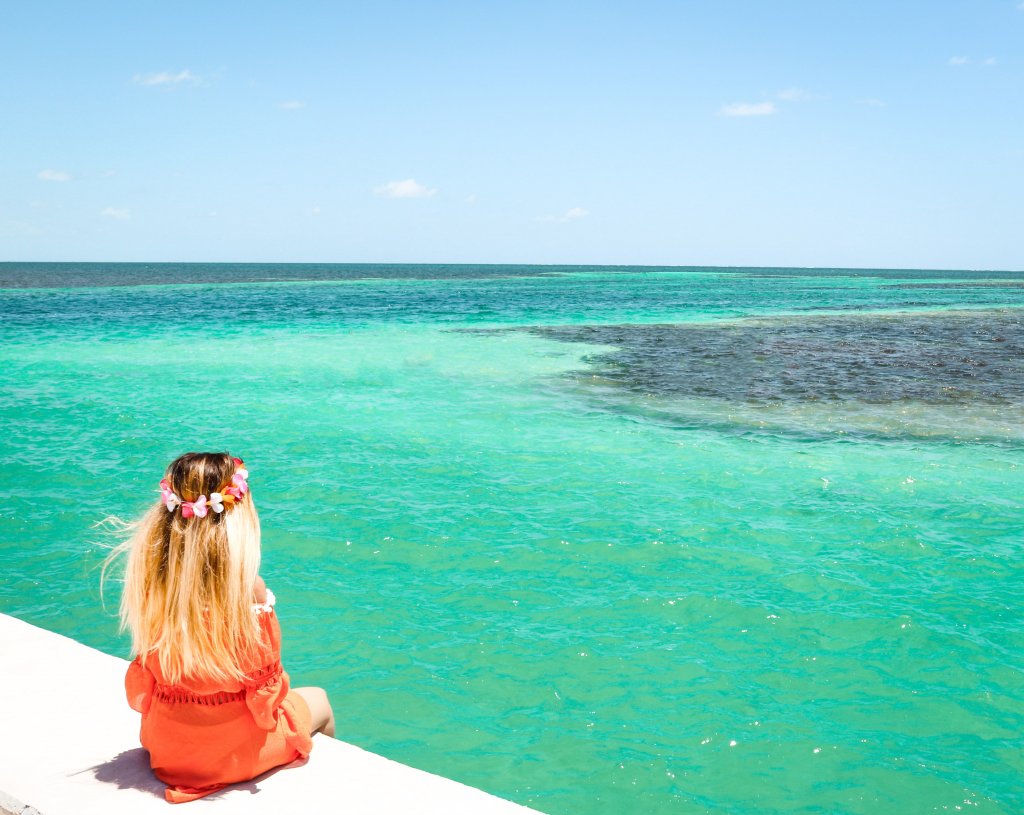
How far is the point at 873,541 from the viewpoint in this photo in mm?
8234

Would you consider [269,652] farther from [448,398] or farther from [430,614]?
[448,398]

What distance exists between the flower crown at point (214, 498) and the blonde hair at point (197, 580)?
0.08ft

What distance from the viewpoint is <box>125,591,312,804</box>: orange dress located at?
3.40 meters

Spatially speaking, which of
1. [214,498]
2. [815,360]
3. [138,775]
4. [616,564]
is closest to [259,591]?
[214,498]

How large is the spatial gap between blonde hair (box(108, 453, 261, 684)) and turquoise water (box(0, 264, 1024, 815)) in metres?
2.14

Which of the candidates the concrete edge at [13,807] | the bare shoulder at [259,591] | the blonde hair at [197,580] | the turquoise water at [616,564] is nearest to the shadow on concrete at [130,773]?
the concrete edge at [13,807]

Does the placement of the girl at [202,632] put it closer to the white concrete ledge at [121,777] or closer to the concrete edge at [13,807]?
the white concrete ledge at [121,777]

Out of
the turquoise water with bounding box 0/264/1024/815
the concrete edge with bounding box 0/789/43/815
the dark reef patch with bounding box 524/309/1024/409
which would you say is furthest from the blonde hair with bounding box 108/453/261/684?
the dark reef patch with bounding box 524/309/1024/409

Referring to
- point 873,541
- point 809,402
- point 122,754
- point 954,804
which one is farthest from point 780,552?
point 809,402

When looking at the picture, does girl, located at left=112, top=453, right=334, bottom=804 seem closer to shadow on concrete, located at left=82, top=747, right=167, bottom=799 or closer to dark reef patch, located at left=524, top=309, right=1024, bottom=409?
shadow on concrete, located at left=82, top=747, right=167, bottom=799

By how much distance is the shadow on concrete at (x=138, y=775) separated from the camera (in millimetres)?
3506

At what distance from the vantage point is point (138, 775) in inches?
141

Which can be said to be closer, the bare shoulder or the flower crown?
the flower crown

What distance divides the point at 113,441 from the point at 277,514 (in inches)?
188
